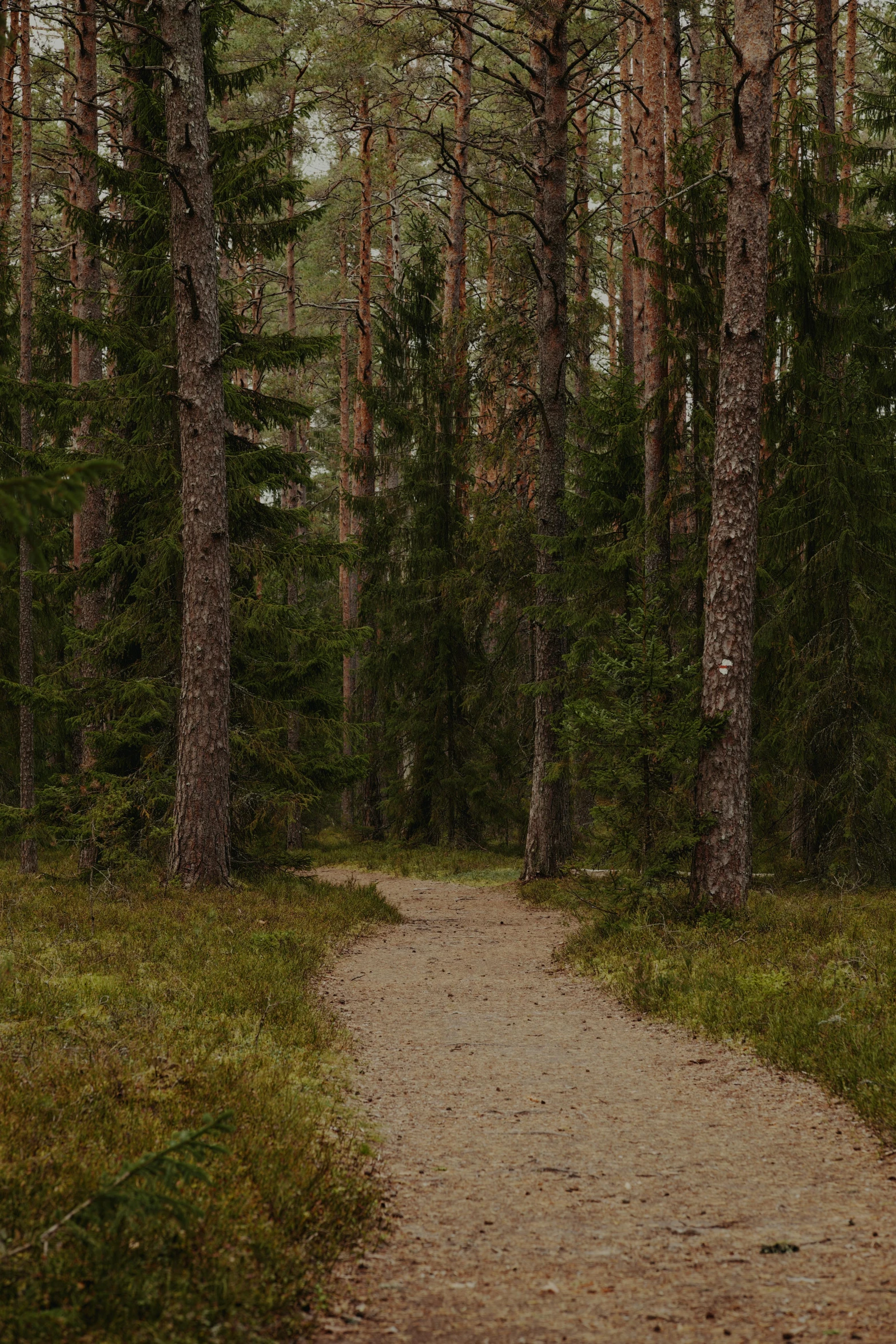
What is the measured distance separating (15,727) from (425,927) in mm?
11548

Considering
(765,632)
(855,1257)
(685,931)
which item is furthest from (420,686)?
(855,1257)

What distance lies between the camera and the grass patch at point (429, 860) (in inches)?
776

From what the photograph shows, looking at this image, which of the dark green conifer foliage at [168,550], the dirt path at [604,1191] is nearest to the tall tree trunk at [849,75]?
the dark green conifer foliage at [168,550]

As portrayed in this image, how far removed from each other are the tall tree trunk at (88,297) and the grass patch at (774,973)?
9.01 meters

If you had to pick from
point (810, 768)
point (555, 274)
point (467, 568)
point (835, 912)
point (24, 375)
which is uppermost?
point (555, 274)

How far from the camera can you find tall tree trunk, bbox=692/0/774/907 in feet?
34.0

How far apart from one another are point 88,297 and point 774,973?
13994 millimetres

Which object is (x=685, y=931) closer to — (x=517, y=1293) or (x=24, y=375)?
(x=517, y=1293)

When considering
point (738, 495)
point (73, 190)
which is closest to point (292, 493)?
point (73, 190)

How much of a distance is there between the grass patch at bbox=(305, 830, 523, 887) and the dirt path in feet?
36.2

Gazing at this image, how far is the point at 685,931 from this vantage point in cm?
988

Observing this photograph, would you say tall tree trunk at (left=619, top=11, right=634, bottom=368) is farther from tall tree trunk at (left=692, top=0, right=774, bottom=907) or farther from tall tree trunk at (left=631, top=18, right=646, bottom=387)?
tall tree trunk at (left=692, top=0, right=774, bottom=907)

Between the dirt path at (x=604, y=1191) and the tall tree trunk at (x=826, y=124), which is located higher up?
the tall tree trunk at (x=826, y=124)

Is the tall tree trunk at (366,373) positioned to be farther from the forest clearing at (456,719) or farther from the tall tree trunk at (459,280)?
the tall tree trunk at (459,280)
